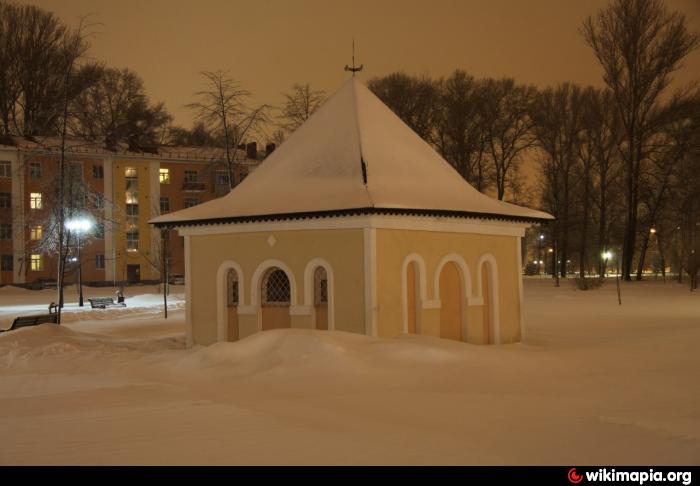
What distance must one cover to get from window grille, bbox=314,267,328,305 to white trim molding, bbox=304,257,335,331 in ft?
1.13

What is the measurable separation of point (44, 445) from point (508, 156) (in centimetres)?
4383

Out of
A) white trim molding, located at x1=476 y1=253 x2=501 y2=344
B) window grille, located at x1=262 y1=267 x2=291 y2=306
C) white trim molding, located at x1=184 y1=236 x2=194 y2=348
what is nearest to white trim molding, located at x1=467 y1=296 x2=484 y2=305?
white trim molding, located at x1=476 y1=253 x2=501 y2=344

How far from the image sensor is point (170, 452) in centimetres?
688

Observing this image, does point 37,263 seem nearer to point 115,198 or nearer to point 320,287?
point 115,198

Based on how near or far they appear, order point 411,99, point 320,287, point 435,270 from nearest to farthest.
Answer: point 435,270
point 320,287
point 411,99

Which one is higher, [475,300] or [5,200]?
[5,200]

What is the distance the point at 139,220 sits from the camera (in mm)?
53844

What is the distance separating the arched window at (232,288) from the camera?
15.9 meters

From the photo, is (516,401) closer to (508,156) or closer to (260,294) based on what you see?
(260,294)

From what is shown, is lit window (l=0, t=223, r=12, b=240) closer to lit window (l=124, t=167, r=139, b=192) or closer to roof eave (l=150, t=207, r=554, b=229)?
lit window (l=124, t=167, r=139, b=192)

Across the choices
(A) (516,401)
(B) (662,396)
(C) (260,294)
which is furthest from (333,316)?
(B) (662,396)

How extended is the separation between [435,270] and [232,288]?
183 inches

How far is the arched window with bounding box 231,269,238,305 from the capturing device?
627 inches
